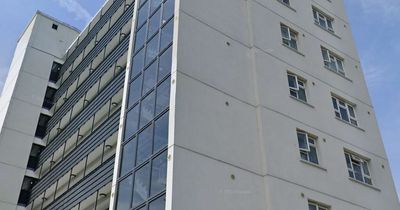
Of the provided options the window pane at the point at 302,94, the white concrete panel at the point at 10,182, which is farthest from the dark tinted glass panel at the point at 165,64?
the white concrete panel at the point at 10,182

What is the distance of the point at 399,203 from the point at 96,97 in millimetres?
16675

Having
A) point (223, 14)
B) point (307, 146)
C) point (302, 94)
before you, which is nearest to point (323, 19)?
point (302, 94)

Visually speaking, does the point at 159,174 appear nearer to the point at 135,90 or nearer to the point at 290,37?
the point at 135,90

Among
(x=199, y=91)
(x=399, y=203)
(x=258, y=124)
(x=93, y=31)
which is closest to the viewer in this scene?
(x=199, y=91)

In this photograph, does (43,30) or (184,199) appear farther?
(43,30)

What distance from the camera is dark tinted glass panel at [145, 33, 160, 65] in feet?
56.5

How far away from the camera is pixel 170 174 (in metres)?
12.9

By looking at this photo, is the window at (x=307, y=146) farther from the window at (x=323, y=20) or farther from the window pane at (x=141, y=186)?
the window at (x=323, y=20)

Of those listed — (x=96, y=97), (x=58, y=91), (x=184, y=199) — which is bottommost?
(x=184, y=199)

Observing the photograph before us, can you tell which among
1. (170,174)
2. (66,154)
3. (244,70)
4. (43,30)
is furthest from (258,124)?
(43,30)

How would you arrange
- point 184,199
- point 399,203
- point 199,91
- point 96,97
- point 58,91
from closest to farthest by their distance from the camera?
point 184,199
point 199,91
point 399,203
point 96,97
point 58,91

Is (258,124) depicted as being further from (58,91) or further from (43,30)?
(43,30)

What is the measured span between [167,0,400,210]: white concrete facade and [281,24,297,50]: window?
0.90 feet

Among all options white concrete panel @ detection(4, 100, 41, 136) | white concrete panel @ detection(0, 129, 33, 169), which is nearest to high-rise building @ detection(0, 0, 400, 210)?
white concrete panel @ detection(0, 129, 33, 169)
